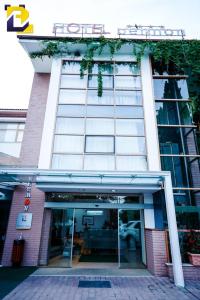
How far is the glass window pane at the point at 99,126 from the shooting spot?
9.45 meters

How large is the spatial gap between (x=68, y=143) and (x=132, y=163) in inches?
126

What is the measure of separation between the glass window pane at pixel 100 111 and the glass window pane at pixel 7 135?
5.29 metres

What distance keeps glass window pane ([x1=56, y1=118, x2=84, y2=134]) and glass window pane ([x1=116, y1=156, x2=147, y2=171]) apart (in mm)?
2406

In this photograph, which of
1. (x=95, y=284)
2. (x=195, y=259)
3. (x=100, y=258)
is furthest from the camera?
(x=100, y=258)

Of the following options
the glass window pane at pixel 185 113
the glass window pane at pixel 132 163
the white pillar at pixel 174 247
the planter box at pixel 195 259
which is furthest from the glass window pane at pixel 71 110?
the planter box at pixel 195 259

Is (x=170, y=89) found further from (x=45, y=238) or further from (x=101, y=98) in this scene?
(x=45, y=238)

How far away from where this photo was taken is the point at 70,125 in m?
9.59

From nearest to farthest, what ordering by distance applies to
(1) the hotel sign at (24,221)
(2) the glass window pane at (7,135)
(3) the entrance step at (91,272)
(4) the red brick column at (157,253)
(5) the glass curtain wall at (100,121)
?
(4) the red brick column at (157,253) < (3) the entrance step at (91,272) < (1) the hotel sign at (24,221) < (5) the glass curtain wall at (100,121) < (2) the glass window pane at (7,135)

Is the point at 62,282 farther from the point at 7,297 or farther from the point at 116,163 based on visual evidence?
the point at 116,163

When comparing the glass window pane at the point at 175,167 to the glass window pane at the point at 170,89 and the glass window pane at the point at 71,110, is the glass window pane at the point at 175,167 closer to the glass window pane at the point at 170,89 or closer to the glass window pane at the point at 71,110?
the glass window pane at the point at 170,89

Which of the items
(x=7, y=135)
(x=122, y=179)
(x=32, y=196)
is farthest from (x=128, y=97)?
(x=7, y=135)

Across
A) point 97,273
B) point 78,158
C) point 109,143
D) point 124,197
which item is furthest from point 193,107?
point 97,273

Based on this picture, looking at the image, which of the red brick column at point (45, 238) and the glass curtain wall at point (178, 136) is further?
the glass curtain wall at point (178, 136)

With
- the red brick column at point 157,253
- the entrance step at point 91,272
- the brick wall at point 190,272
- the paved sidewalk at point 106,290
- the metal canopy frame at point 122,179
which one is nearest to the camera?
the paved sidewalk at point 106,290
